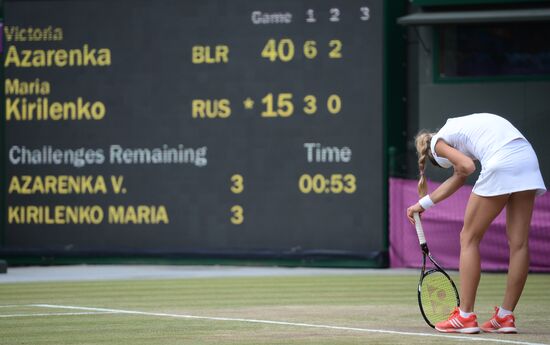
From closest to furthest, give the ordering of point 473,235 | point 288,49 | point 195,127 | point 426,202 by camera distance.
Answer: point 473,235 < point 426,202 < point 288,49 < point 195,127

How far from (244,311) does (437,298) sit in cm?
232

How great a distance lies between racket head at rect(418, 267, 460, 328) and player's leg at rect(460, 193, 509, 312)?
28 cm

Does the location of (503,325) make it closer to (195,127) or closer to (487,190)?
(487,190)

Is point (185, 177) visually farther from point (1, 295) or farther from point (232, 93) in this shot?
point (1, 295)

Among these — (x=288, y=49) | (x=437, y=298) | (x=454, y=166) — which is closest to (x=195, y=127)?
(x=288, y=49)

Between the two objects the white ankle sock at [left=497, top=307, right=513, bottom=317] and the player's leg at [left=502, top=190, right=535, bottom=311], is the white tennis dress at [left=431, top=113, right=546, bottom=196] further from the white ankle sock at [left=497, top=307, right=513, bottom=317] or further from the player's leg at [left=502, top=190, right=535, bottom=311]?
the white ankle sock at [left=497, top=307, right=513, bottom=317]

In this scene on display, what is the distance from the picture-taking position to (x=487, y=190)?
9406 mm

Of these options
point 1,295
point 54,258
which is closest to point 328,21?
point 54,258

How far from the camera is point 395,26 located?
1831cm

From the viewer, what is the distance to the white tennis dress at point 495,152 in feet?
30.7

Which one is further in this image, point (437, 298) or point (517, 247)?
point (437, 298)

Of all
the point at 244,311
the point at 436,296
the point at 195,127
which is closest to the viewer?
the point at 436,296

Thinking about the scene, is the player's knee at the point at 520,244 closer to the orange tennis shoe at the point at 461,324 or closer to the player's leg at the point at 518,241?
the player's leg at the point at 518,241

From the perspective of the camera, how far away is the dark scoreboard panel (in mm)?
17938
